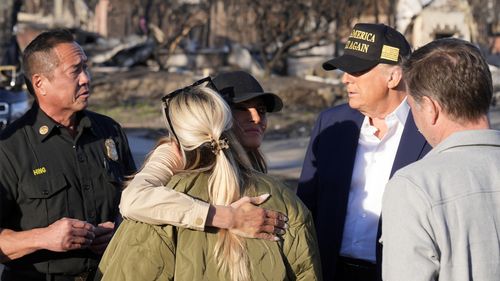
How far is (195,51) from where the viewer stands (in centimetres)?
3375

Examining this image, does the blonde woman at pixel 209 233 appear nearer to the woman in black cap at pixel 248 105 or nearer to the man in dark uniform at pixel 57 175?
the woman in black cap at pixel 248 105

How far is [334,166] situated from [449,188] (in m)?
1.67

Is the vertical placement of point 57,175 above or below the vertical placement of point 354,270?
above

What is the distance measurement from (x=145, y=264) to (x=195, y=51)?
30796mm

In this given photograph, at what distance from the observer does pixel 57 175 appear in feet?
14.2

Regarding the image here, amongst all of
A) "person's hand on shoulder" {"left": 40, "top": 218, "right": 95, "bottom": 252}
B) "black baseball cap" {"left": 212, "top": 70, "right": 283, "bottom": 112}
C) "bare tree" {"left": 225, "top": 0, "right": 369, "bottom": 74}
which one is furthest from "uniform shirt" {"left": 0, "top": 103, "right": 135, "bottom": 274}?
"bare tree" {"left": 225, "top": 0, "right": 369, "bottom": 74}

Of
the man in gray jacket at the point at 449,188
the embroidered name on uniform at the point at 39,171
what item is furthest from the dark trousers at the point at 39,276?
the man in gray jacket at the point at 449,188

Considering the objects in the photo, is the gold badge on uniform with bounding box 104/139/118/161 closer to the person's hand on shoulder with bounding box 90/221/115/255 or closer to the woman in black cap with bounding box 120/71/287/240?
the person's hand on shoulder with bounding box 90/221/115/255

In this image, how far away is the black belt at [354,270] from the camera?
14.0 ft

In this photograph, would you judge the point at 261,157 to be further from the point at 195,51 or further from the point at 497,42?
the point at 497,42

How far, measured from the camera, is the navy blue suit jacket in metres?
4.26

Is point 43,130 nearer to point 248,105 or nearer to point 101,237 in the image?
point 101,237

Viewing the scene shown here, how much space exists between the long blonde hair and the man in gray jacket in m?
0.57

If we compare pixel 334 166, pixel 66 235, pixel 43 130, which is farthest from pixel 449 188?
pixel 43 130
